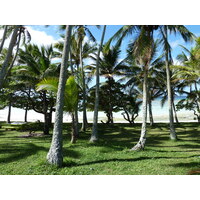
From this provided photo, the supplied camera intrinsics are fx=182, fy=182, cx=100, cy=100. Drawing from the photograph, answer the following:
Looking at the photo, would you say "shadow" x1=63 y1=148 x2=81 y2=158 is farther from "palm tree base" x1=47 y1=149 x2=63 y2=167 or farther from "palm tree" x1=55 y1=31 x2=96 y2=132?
"palm tree" x1=55 y1=31 x2=96 y2=132

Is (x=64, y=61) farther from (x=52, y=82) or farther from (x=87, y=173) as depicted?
(x=87, y=173)

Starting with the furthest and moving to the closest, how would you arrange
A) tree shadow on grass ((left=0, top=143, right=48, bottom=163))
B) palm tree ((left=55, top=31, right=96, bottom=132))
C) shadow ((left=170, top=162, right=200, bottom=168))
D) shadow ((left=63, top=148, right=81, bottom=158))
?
palm tree ((left=55, top=31, right=96, bottom=132)) → shadow ((left=63, top=148, right=81, bottom=158)) → tree shadow on grass ((left=0, top=143, right=48, bottom=163)) → shadow ((left=170, top=162, right=200, bottom=168))

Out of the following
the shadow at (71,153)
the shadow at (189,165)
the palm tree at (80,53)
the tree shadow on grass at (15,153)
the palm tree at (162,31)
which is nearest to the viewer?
the shadow at (189,165)

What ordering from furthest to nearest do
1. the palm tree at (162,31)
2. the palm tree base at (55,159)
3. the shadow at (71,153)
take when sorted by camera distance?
the palm tree at (162,31) → the shadow at (71,153) → the palm tree base at (55,159)

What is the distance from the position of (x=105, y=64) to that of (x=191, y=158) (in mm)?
12593

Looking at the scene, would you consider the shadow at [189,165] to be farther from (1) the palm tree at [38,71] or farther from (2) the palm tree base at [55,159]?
(1) the palm tree at [38,71]

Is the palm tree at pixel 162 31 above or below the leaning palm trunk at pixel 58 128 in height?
above

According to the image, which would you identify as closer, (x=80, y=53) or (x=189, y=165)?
(x=189, y=165)

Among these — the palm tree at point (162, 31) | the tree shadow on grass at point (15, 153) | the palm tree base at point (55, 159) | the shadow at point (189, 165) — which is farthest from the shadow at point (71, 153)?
the palm tree at point (162, 31)

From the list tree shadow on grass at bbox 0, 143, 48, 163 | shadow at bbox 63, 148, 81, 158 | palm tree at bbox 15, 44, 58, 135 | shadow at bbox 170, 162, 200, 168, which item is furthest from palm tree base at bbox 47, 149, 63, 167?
palm tree at bbox 15, 44, 58, 135

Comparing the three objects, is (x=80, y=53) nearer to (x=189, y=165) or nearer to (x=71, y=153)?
(x=71, y=153)

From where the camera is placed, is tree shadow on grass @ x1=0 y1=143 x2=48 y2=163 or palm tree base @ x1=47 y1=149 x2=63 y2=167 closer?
palm tree base @ x1=47 y1=149 x2=63 y2=167

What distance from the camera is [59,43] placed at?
15.2 metres

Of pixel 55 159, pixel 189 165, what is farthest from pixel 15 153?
pixel 189 165
